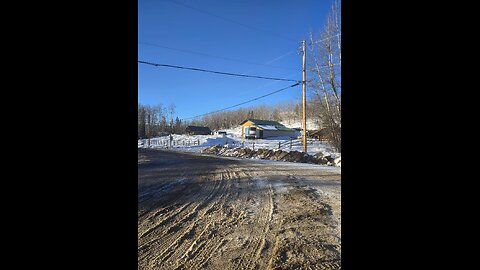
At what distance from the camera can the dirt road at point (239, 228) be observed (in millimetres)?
3023

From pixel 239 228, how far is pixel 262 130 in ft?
167

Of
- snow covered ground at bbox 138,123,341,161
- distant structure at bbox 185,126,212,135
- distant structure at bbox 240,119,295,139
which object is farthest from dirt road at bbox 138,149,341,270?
distant structure at bbox 185,126,212,135

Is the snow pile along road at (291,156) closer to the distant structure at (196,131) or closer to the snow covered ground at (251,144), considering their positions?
the snow covered ground at (251,144)

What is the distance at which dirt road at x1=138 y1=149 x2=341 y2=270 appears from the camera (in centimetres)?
302

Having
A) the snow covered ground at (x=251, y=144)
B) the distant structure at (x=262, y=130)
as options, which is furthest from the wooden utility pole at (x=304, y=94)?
the distant structure at (x=262, y=130)

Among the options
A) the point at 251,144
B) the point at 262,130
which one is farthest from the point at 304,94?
the point at 262,130

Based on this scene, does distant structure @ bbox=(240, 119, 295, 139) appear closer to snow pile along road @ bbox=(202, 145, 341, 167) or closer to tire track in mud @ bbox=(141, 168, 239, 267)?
snow pile along road @ bbox=(202, 145, 341, 167)

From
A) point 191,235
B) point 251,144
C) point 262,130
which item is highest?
point 262,130

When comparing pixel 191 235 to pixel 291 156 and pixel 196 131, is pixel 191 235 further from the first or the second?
pixel 196 131

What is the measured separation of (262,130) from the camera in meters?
54.8

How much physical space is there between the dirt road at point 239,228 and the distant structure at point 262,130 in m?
47.1

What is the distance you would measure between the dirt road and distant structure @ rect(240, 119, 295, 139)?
47.1 meters
